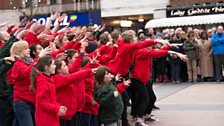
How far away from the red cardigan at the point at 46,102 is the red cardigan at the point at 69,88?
22 centimetres

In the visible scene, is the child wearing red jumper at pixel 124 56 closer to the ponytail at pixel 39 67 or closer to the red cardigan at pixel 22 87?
the red cardigan at pixel 22 87

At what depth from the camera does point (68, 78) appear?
21.3 feet

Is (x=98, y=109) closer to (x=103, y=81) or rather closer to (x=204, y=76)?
(x=103, y=81)

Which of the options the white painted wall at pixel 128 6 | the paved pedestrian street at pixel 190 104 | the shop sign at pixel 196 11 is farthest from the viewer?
the white painted wall at pixel 128 6

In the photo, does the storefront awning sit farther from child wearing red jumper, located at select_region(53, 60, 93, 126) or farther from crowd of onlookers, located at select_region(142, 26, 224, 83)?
child wearing red jumper, located at select_region(53, 60, 93, 126)

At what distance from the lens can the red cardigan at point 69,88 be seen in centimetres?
648

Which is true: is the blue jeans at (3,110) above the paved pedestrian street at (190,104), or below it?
above

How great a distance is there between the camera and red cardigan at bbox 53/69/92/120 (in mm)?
6477

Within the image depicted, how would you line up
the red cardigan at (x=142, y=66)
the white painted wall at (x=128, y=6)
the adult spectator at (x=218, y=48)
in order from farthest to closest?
the white painted wall at (x=128, y=6) < the adult spectator at (x=218, y=48) < the red cardigan at (x=142, y=66)

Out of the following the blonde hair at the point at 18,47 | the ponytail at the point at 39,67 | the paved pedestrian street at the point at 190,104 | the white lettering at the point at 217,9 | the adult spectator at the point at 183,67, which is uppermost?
the white lettering at the point at 217,9

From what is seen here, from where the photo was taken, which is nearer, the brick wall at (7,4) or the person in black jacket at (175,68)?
the person in black jacket at (175,68)

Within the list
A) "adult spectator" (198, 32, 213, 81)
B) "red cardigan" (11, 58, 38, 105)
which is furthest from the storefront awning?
"red cardigan" (11, 58, 38, 105)

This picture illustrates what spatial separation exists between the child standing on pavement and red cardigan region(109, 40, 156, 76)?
1.17 metres

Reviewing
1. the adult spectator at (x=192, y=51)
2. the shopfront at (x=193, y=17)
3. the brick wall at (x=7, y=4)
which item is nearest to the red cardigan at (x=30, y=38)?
the adult spectator at (x=192, y=51)
